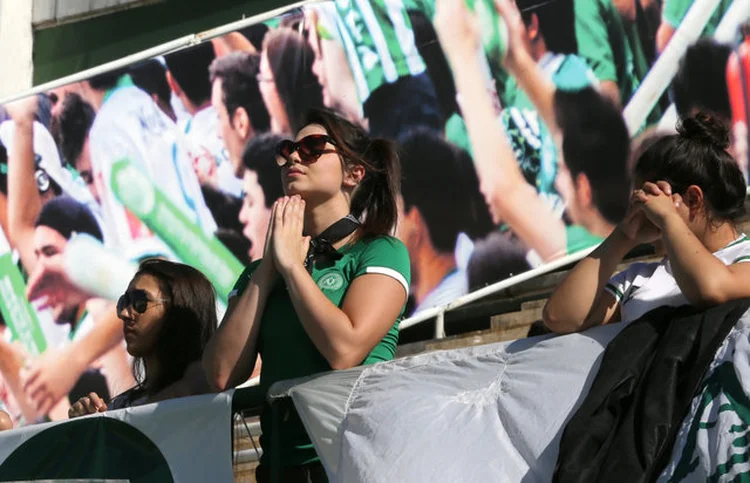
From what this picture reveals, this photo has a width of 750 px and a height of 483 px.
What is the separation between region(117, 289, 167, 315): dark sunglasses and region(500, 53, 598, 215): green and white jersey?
365 cm

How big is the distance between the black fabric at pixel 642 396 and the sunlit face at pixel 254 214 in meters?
4.71

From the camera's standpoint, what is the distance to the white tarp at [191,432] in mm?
4141

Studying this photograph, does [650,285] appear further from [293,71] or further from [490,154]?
[293,71]

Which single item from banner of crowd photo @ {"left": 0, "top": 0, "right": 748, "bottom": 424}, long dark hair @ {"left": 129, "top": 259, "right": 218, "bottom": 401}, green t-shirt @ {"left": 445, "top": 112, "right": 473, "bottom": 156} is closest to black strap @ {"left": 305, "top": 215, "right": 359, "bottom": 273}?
long dark hair @ {"left": 129, "top": 259, "right": 218, "bottom": 401}

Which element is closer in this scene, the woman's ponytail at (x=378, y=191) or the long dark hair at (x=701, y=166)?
the long dark hair at (x=701, y=166)

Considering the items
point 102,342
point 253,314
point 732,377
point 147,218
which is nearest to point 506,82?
point 147,218

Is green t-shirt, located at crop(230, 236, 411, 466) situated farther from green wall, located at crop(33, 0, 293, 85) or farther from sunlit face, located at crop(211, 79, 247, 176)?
green wall, located at crop(33, 0, 293, 85)

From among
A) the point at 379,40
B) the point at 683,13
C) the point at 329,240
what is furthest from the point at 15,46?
the point at 329,240

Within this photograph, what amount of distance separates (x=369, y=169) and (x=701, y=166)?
1.08m

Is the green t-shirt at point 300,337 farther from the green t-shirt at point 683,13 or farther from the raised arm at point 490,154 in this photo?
the green t-shirt at point 683,13

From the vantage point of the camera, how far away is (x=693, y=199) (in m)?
3.78

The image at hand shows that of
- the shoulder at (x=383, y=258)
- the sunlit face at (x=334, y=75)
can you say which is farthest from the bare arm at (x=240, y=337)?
the sunlit face at (x=334, y=75)

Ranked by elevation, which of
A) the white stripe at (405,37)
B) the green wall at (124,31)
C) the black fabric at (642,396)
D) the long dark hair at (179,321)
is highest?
the green wall at (124,31)

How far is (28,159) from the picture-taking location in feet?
28.8
